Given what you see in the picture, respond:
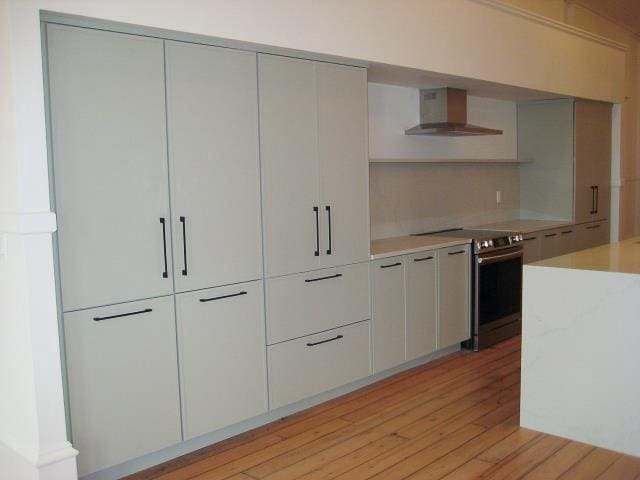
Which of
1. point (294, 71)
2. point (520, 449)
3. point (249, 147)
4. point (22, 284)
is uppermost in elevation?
point (294, 71)

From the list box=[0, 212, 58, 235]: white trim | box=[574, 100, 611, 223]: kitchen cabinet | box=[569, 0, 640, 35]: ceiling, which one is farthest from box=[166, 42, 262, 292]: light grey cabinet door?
box=[569, 0, 640, 35]: ceiling

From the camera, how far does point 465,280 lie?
196 inches

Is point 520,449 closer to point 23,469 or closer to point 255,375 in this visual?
point 255,375

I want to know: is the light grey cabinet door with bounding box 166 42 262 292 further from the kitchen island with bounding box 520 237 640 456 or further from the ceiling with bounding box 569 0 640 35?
the ceiling with bounding box 569 0 640 35

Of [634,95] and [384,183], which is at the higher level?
[634,95]

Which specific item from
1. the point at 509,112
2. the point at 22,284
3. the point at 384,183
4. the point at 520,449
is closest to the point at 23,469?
the point at 22,284

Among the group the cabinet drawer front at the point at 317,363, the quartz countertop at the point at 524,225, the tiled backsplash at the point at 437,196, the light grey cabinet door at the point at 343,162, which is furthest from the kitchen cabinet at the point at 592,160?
the cabinet drawer front at the point at 317,363

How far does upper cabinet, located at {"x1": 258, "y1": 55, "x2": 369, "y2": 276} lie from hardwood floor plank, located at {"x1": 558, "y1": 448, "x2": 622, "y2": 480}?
1.71 m

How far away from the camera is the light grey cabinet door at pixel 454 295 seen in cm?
476

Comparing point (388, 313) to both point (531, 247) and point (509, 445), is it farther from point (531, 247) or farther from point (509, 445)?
point (531, 247)

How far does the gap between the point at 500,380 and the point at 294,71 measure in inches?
97.6

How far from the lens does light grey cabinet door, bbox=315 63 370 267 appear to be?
12.5 feet

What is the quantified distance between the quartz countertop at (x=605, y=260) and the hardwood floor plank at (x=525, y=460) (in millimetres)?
927

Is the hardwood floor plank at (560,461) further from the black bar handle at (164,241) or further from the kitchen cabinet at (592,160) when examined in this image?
the kitchen cabinet at (592,160)
